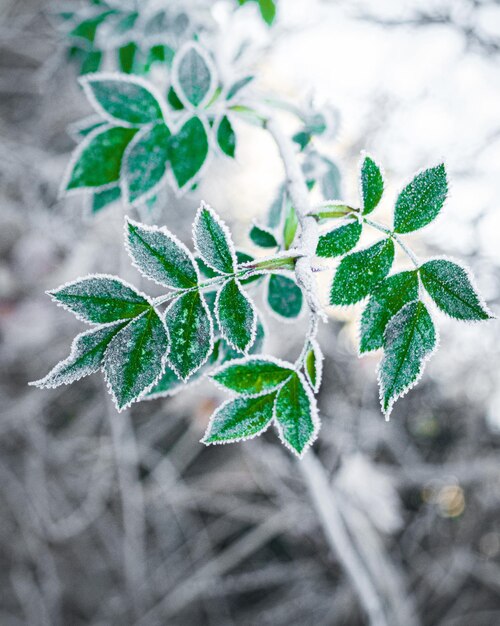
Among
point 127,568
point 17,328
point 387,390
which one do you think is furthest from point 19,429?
point 387,390

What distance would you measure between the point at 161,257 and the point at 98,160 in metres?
0.34

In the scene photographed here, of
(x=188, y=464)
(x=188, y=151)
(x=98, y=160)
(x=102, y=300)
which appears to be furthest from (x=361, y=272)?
(x=188, y=464)

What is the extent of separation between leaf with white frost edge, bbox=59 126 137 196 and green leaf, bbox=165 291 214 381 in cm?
36

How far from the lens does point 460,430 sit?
2.32 m

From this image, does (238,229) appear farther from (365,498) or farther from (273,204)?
(273,204)

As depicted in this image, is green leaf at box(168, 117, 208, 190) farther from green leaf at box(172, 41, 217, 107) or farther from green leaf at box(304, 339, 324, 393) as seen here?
green leaf at box(304, 339, 324, 393)

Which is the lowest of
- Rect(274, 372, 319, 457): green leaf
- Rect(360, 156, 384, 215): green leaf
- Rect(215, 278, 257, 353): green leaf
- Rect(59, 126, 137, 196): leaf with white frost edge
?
Rect(59, 126, 137, 196): leaf with white frost edge

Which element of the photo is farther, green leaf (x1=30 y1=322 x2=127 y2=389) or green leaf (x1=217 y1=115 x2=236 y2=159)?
green leaf (x1=217 y1=115 x2=236 y2=159)

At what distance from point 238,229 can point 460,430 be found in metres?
1.35

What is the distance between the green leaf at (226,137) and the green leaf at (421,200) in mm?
300

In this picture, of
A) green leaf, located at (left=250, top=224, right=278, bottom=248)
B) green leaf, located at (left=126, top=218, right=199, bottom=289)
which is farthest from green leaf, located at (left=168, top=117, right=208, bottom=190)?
green leaf, located at (left=126, top=218, right=199, bottom=289)

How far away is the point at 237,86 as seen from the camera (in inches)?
30.6

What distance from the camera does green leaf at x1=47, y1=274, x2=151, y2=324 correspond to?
19.6 inches

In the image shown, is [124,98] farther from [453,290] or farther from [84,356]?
[453,290]
